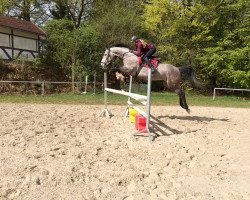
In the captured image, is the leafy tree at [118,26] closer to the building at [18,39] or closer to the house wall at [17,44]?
the building at [18,39]

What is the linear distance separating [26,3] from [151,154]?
1216 inches

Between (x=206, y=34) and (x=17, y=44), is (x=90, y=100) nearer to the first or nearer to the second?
(x=17, y=44)

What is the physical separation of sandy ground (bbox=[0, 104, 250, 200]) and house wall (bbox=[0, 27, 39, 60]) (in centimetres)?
1660

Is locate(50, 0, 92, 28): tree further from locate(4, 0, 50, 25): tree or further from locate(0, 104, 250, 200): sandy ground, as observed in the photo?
locate(0, 104, 250, 200): sandy ground

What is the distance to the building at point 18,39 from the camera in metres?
23.2

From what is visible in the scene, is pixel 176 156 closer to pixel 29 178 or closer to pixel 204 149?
pixel 204 149

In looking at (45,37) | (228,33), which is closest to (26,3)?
(45,37)

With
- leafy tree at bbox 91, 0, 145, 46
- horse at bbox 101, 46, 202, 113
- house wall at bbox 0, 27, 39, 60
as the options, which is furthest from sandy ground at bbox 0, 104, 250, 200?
house wall at bbox 0, 27, 39, 60

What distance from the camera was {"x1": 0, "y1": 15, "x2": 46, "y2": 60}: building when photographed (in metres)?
23.2

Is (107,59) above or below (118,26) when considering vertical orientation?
below

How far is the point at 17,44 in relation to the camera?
24.3 m

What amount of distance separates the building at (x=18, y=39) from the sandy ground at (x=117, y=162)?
54.7ft

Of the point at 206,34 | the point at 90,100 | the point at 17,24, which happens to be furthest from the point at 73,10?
the point at 90,100

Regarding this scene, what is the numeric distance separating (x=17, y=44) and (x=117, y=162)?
841 inches
